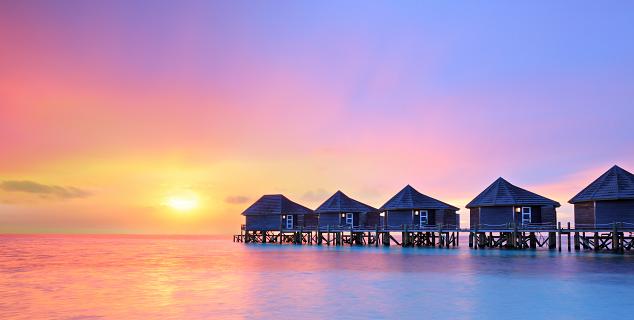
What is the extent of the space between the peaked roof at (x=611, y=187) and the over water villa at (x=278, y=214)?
29.1 m

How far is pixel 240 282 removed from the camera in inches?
998

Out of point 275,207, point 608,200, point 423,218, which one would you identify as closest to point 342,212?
point 423,218

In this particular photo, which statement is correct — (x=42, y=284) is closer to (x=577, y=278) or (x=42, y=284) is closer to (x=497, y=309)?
(x=497, y=309)

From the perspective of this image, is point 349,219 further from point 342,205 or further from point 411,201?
point 411,201

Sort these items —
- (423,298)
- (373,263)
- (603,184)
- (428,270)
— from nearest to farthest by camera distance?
(423,298) < (428,270) < (373,263) < (603,184)

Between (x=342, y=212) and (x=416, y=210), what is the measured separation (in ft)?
29.7

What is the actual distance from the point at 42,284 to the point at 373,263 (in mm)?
18200

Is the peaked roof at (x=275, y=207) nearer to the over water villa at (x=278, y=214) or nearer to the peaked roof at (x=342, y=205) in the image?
the over water villa at (x=278, y=214)

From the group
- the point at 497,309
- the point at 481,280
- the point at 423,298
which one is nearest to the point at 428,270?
the point at 481,280

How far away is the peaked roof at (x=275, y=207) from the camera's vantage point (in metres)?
61.7

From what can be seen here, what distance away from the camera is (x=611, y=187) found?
127ft

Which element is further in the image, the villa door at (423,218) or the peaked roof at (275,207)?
the peaked roof at (275,207)

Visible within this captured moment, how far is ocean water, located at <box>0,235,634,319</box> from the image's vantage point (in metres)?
17.5

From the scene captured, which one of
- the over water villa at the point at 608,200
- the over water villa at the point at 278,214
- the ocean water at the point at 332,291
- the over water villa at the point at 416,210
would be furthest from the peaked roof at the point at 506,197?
the over water villa at the point at 278,214
